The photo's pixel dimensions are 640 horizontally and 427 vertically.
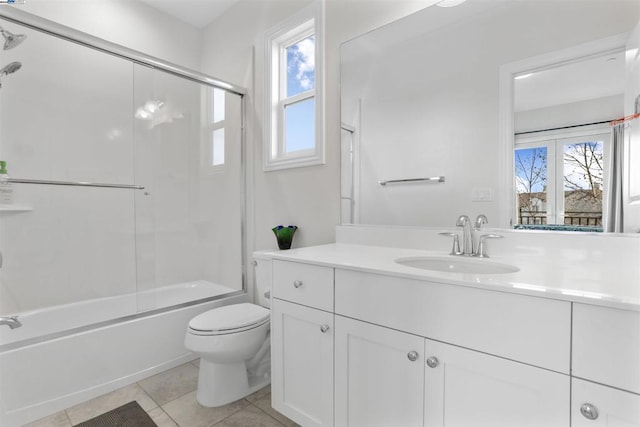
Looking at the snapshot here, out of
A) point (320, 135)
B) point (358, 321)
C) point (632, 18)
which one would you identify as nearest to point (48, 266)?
point (320, 135)

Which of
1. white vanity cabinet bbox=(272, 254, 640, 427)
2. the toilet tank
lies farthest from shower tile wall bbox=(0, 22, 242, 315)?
white vanity cabinet bbox=(272, 254, 640, 427)

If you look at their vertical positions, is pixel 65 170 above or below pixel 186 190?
above

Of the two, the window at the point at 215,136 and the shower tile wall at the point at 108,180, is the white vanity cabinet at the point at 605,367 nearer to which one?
the shower tile wall at the point at 108,180

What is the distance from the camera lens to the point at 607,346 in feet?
2.17

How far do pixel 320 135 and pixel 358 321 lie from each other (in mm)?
1218

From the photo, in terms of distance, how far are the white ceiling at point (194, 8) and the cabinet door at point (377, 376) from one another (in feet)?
9.14

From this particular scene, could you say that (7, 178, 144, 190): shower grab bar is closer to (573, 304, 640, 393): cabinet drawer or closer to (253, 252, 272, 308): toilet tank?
(253, 252, 272, 308): toilet tank

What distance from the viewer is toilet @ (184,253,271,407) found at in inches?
59.7

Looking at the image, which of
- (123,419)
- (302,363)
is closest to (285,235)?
(302,363)

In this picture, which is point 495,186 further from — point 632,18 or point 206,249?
point 206,249

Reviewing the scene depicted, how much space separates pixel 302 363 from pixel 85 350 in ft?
4.21

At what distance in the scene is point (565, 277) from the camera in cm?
87

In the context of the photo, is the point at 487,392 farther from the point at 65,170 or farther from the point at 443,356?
the point at 65,170

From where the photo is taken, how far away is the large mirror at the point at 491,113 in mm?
1083
